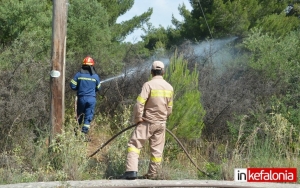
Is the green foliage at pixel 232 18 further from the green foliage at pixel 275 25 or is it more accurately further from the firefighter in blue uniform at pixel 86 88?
the firefighter in blue uniform at pixel 86 88

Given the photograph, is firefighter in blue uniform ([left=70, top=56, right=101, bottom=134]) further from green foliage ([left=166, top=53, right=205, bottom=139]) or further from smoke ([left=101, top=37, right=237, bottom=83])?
smoke ([left=101, top=37, right=237, bottom=83])

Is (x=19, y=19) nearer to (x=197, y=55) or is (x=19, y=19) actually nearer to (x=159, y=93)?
(x=197, y=55)

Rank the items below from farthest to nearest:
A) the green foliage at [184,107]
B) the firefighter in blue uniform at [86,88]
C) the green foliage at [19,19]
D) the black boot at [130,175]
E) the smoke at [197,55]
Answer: the green foliage at [19,19]
the smoke at [197,55]
the firefighter in blue uniform at [86,88]
the green foliage at [184,107]
the black boot at [130,175]

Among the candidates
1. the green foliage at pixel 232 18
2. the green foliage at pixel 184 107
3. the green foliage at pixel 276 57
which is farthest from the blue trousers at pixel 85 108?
the green foliage at pixel 232 18

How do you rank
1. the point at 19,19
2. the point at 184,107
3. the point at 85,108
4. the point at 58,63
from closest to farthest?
1. the point at 58,63
2. the point at 184,107
3. the point at 85,108
4. the point at 19,19

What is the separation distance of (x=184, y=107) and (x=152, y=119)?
6.22 ft

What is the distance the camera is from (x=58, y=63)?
32.3ft

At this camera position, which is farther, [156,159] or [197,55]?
[197,55]

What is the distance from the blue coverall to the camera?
11.1m

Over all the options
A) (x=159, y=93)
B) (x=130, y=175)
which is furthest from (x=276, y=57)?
(x=130, y=175)

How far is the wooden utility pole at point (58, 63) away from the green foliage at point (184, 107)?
206cm

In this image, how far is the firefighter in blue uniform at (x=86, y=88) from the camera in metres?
11.1

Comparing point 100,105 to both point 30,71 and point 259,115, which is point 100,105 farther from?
point 259,115

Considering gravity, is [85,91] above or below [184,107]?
above
